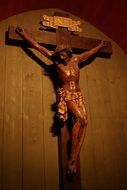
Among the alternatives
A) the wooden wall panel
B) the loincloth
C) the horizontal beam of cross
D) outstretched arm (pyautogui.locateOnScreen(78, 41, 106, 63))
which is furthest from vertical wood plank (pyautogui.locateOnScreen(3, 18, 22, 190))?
outstretched arm (pyautogui.locateOnScreen(78, 41, 106, 63))

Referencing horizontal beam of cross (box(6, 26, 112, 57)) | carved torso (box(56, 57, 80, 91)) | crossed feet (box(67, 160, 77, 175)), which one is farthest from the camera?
horizontal beam of cross (box(6, 26, 112, 57))

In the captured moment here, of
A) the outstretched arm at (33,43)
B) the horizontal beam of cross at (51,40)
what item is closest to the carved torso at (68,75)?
the outstretched arm at (33,43)

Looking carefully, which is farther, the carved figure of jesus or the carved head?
the carved head

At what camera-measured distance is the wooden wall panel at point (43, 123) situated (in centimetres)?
190

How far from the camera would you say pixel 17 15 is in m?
2.33

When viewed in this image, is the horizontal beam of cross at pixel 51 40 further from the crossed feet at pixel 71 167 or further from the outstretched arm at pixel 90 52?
the crossed feet at pixel 71 167

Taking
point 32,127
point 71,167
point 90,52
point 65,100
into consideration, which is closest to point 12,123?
point 32,127

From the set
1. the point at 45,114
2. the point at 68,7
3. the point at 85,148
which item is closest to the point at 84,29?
the point at 68,7

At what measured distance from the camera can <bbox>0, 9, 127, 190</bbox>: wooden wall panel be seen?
6.24ft

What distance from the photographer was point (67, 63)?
6.73 feet

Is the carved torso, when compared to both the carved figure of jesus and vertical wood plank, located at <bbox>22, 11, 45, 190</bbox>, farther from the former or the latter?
vertical wood plank, located at <bbox>22, 11, 45, 190</bbox>

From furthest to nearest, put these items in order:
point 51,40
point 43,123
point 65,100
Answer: point 51,40, point 43,123, point 65,100

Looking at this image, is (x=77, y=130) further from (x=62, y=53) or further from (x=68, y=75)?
(x=62, y=53)

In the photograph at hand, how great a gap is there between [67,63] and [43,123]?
44 cm
